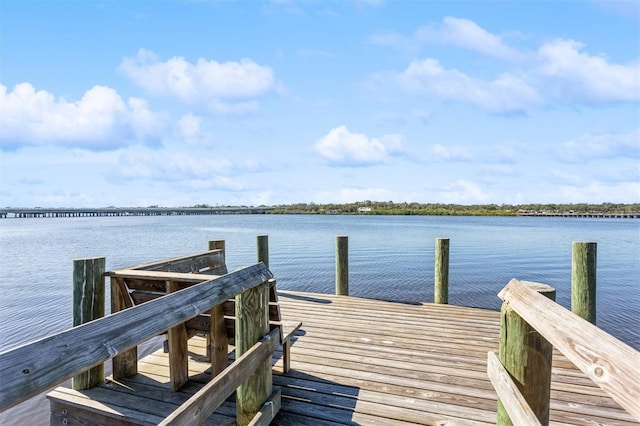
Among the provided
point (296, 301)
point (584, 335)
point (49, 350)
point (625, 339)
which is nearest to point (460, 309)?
point (296, 301)

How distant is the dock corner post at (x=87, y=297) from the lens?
361 centimetres

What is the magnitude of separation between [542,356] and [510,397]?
12.1 inches

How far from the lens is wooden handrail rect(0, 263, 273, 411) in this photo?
1078 millimetres

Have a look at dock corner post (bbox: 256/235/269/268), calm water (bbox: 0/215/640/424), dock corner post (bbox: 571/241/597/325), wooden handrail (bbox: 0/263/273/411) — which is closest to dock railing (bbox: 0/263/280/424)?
wooden handrail (bbox: 0/263/273/411)

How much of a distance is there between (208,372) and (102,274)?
1.57 m

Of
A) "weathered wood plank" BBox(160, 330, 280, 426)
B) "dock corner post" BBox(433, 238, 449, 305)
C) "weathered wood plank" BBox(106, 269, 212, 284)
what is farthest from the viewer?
"dock corner post" BBox(433, 238, 449, 305)

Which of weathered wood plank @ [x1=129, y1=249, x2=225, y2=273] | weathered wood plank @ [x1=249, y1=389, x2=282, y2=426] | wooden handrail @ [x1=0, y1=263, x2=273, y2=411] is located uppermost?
wooden handrail @ [x1=0, y1=263, x2=273, y2=411]

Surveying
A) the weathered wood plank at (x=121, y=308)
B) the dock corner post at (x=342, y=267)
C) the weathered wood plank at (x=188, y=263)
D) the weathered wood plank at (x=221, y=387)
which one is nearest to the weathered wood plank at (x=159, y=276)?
the weathered wood plank at (x=121, y=308)

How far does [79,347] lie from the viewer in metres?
1.32

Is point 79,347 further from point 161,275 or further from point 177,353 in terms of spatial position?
point 177,353

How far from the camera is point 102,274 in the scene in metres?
3.74

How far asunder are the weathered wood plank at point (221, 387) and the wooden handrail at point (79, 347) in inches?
18.1

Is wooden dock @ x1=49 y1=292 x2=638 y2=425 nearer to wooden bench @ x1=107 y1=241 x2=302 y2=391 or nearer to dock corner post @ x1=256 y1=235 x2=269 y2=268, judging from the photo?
wooden bench @ x1=107 y1=241 x2=302 y2=391

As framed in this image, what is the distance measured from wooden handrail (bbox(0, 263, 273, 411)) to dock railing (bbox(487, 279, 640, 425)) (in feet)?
5.67
